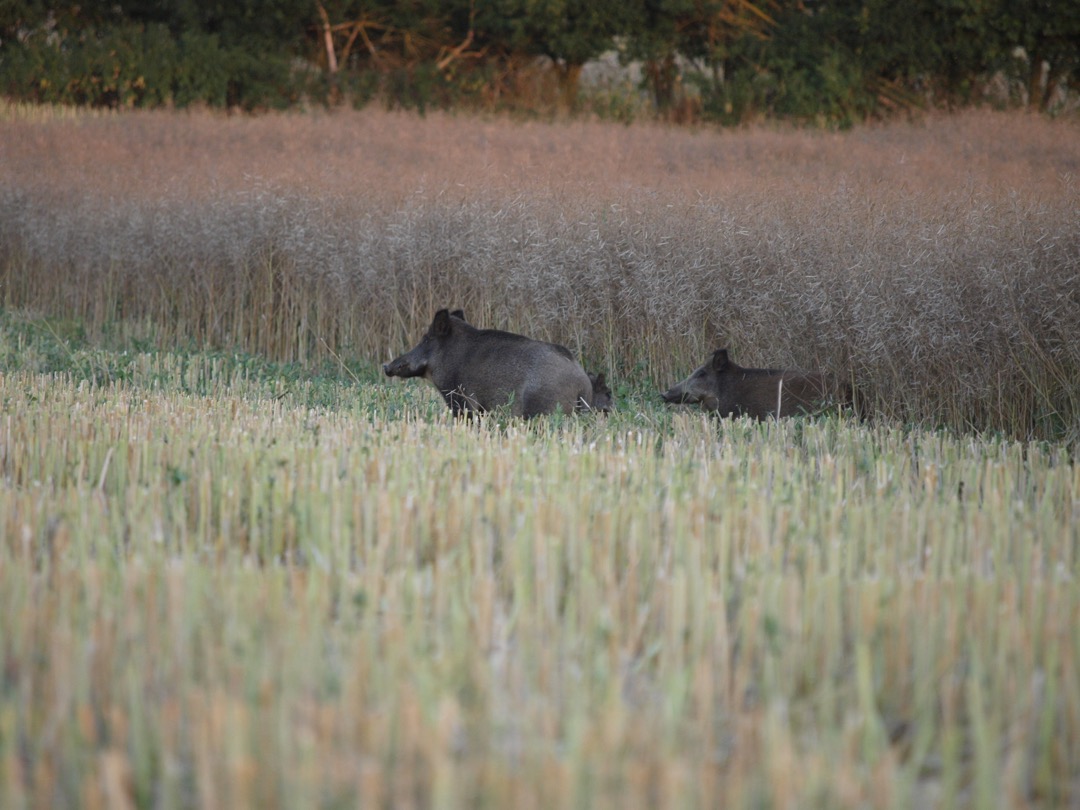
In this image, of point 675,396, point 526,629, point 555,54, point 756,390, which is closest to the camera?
point 526,629

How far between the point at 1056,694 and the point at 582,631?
1.19 m

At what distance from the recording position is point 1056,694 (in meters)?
2.96

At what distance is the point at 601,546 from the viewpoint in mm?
3936

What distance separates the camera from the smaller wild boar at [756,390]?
8.76 meters

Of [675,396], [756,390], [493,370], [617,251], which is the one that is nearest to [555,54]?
[617,251]

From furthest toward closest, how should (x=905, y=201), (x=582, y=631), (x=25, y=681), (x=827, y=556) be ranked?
(x=905, y=201) → (x=827, y=556) → (x=582, y=631) → (x=25, y=681)

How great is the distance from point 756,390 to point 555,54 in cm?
2388

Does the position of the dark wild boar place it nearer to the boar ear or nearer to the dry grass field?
the boar ear

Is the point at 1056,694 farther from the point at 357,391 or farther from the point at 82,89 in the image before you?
the point at 82,89

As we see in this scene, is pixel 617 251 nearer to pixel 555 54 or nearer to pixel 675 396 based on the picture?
pixel 675 396

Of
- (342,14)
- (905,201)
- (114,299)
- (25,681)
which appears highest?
(342,14)

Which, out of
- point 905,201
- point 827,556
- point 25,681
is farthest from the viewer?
point 905,201

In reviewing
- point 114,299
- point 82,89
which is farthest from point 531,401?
point 82,89

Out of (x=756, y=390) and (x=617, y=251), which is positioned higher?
(x=617, y=251)
